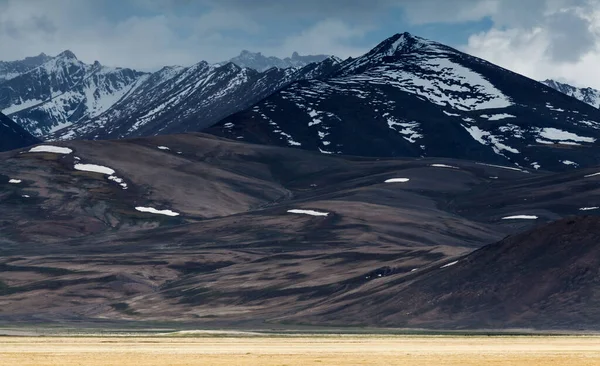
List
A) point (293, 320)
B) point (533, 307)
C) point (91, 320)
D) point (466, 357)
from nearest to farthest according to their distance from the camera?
point (466, 357) → point (533, 307) → point (293, 320) → point (91, 320)

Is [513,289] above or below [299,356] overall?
above

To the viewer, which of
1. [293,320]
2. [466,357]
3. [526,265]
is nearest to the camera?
[466,357]

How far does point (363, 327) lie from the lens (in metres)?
166

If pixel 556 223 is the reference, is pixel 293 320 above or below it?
below

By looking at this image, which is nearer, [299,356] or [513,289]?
[299,356]

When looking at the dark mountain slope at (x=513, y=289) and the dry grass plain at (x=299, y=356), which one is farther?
the dark mountain slope at (x=513, y=289)

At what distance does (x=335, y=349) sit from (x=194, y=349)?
383 inches

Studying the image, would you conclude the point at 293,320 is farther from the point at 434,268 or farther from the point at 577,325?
the point at 577,325

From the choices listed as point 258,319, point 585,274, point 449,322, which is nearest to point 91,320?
point 258,319

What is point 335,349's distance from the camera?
285 ft

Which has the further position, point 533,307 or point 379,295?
point 379,295

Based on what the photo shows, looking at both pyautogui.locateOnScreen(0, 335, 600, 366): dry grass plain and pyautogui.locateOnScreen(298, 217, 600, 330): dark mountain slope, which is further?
pyautogui.locateOnScreen(298, 217, 600, 330): dark mountain slope

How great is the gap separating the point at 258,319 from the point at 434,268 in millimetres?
26802

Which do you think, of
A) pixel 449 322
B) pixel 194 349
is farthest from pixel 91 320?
pixel 194 349
